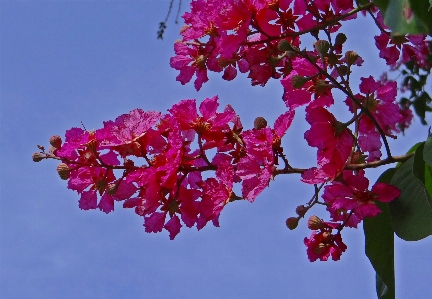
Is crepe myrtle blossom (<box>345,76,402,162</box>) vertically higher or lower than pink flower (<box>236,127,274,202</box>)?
higher

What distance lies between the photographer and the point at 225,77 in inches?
55.1

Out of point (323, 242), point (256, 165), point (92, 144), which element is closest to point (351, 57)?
point (256, 165)

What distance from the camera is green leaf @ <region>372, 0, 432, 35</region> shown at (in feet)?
2.83

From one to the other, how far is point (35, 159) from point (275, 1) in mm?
592

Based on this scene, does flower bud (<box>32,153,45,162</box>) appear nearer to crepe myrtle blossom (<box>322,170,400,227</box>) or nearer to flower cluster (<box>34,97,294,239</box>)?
flower cluster (<box>34,97,294,239</box>)

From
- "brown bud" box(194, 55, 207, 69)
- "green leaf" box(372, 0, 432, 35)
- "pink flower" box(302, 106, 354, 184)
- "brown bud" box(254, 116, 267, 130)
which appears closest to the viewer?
"green leaf" box(372, 0, 432, 35)

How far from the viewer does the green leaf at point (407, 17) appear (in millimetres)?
863

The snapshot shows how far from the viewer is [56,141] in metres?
1.22

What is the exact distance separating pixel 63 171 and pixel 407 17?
701 millimetres

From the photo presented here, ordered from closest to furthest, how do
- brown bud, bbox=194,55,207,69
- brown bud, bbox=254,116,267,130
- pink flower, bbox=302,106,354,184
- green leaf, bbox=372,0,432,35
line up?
green leaf, bbox=372,0,432,35
pink flower, bbox=302,106,354,184
brown bud, bbox=254,116,267,130
brown bud, bbox=194,55,207,69

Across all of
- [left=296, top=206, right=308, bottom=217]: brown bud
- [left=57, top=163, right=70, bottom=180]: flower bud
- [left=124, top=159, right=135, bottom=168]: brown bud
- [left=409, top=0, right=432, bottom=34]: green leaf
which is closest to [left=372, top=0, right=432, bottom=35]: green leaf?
[left=409, top=0, right=432, bottom=34]: green leaf

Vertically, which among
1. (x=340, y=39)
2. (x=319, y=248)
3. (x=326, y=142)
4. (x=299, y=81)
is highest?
(x=340, y=39)

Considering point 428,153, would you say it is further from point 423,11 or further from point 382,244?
point 382,244

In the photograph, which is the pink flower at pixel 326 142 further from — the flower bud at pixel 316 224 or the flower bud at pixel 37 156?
the flower bud at pixel 37 156
